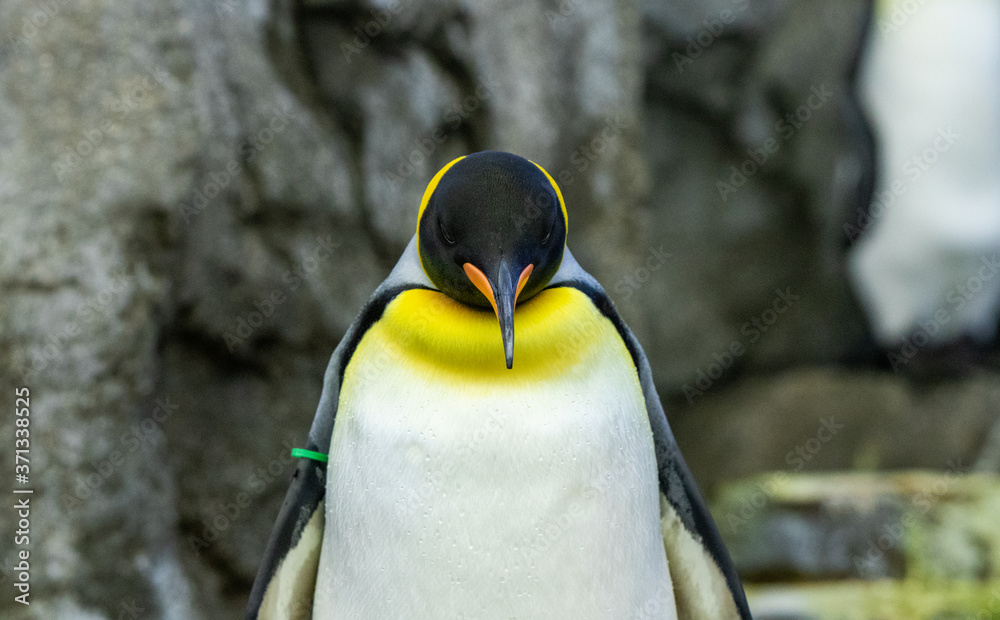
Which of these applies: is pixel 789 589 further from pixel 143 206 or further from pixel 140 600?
pixel 143 206

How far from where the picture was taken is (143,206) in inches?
60.9

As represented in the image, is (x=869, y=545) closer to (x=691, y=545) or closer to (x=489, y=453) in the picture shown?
(x=691, y=545)

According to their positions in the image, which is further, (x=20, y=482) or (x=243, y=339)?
(x=243, y=339)

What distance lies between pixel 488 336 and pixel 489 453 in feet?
0.43

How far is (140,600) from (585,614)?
3.35 feet

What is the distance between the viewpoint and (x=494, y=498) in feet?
3.06

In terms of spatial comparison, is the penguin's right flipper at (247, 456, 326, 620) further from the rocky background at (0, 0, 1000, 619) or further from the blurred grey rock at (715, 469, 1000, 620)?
the blurred grey rock at (715, 469, 1000, 620)

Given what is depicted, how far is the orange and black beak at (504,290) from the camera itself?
2.59ft

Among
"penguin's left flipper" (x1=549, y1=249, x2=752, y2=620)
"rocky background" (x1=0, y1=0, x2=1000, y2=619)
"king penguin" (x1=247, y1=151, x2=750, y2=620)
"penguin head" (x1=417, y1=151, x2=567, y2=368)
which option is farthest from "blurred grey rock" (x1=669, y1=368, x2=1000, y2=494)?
"penguin head" (x1=417, y1=151, x2=567, y2=368)

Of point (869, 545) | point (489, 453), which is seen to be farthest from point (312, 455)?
point (869, 545)

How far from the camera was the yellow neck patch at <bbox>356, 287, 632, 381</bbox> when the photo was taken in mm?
948

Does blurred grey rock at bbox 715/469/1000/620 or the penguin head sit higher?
the penguin head

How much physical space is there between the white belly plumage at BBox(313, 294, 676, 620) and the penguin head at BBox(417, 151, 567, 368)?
0.43 feet

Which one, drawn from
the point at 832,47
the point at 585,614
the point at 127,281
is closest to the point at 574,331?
the point at 585,614
